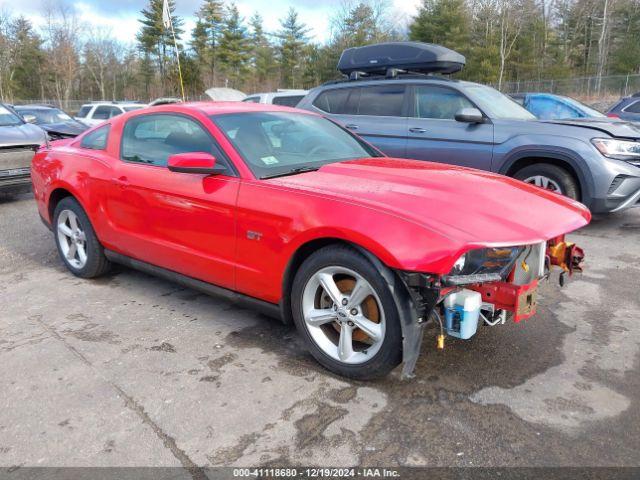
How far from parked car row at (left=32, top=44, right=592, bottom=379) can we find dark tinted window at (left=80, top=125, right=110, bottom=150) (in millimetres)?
18

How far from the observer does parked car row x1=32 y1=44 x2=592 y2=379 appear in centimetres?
254

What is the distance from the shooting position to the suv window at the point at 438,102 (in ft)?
21.4

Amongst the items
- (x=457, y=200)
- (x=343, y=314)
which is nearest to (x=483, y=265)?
(x=457, y=200)

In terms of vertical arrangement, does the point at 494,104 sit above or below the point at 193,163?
above

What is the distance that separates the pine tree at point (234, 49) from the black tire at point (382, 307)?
51.9 m

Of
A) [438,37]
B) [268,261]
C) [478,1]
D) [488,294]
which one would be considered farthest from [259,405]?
[478,1]

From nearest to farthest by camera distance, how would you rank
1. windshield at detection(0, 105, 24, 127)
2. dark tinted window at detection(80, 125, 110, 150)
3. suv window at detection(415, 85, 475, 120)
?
dark tinted window at detection(80, 125, 110, 150) < suv window at detection(415, 85, 475, 120) < windshield at detection(0, 105, 24, 127)

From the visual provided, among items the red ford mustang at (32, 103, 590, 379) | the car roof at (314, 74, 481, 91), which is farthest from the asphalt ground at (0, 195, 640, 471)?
the car roof at (314, 74, 481, 91)

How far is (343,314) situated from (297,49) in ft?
182

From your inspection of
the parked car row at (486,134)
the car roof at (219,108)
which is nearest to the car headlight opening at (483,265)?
the car roof at (219,108)

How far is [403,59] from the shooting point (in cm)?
742

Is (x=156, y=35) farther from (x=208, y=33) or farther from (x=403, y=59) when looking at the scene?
(x=403, y=59)

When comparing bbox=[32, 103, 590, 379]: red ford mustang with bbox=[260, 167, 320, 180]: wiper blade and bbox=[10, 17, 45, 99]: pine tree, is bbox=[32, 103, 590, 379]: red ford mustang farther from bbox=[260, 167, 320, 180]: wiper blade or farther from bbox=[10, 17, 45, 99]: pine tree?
bbox=[10, 17, 45, 99]: pine tree

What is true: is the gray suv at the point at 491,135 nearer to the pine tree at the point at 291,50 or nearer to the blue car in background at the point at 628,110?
the blue car in background at the point at 628,110
